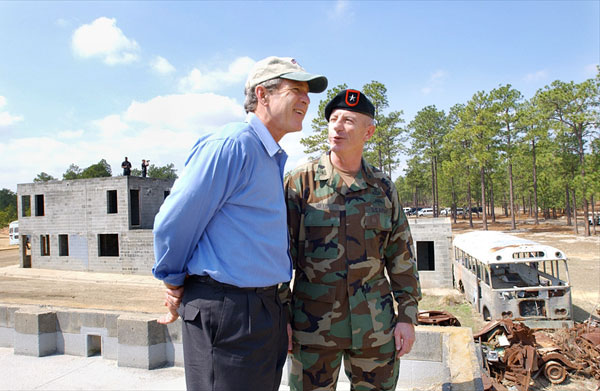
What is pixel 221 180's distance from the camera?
162cm

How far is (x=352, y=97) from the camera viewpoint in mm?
2389

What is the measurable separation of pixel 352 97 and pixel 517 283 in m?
10.5

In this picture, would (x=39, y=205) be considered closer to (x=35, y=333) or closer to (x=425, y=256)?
(x=425, y=256)

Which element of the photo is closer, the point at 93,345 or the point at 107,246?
the point at 93,345

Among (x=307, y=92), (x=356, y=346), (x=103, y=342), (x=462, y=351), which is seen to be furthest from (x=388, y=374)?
(x=103, y=342)

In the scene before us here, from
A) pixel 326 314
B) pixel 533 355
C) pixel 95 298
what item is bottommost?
pixel 95 298

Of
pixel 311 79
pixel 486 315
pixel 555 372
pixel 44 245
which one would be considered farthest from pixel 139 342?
pixel 44 245

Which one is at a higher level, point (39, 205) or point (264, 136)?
point (39, 205)

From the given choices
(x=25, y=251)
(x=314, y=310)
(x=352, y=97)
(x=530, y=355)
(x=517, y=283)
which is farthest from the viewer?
(x=25, y=251)

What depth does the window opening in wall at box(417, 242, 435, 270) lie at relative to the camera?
16547 millimetres

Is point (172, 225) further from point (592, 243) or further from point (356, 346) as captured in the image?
point (592, 243)

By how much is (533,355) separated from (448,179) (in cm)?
4168

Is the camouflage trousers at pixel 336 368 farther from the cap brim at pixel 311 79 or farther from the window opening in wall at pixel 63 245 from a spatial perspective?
the window opening in wall at pixel 63 245

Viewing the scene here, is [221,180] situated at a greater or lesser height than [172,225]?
greater
